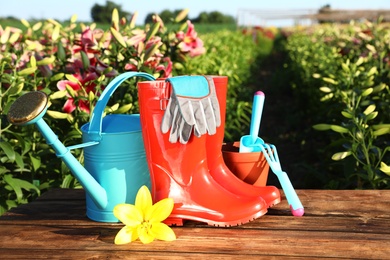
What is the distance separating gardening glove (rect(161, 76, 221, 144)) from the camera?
126 centimetres

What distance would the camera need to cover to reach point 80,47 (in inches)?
97.0

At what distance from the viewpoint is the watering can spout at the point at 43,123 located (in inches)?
45.4

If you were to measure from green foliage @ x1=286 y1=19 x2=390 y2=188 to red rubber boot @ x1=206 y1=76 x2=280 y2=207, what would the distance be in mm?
501

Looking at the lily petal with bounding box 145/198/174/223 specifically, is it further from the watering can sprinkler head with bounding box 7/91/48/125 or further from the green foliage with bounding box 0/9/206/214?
the green foliage with bounding box 0/9/206/214

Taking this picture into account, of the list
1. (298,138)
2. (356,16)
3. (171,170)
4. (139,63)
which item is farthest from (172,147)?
(356,16)

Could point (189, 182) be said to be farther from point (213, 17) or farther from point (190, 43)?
point (213, 17)

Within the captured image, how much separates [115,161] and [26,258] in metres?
0.32

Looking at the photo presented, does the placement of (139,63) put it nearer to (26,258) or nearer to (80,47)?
(80,47)

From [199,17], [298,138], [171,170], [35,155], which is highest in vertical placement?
[171,170]

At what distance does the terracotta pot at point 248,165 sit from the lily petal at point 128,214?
347mm

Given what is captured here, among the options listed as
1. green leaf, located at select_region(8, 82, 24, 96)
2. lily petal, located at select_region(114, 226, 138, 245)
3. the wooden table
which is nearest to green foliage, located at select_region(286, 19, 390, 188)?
the wooden table

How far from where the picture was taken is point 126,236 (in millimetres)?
1225

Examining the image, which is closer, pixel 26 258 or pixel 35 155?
pixel 26 258

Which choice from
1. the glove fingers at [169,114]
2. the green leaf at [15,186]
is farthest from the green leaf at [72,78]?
the glove fingers at [169,114]
